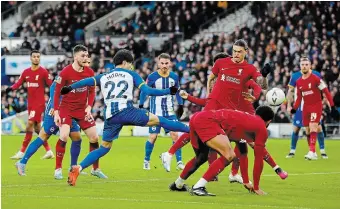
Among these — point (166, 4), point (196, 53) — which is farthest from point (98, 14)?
point (196, 53)

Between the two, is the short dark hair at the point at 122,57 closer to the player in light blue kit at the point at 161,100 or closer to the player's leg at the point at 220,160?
the player's leg at the point at 220,160

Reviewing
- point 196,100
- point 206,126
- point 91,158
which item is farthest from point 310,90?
point 206,126

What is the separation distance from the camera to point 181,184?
13.3m

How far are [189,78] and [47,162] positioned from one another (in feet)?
51.2

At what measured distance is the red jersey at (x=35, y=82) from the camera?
20.8m

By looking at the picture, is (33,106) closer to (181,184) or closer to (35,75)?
(35,75)

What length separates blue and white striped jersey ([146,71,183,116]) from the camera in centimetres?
1845

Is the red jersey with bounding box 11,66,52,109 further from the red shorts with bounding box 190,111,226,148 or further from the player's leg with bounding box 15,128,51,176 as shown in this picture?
the red shorts with bounding box 190,111,226,148

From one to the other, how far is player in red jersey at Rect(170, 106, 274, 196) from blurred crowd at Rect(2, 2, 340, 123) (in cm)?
1878

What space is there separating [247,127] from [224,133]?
35 cm

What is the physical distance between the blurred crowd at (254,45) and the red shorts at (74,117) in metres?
16.8

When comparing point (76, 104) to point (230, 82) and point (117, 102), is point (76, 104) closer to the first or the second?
point (117, 102)

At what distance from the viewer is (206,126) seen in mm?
12641

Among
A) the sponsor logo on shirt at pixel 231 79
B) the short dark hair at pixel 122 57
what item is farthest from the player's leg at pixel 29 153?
the sponsor logo on shirt at pixel 231 79
